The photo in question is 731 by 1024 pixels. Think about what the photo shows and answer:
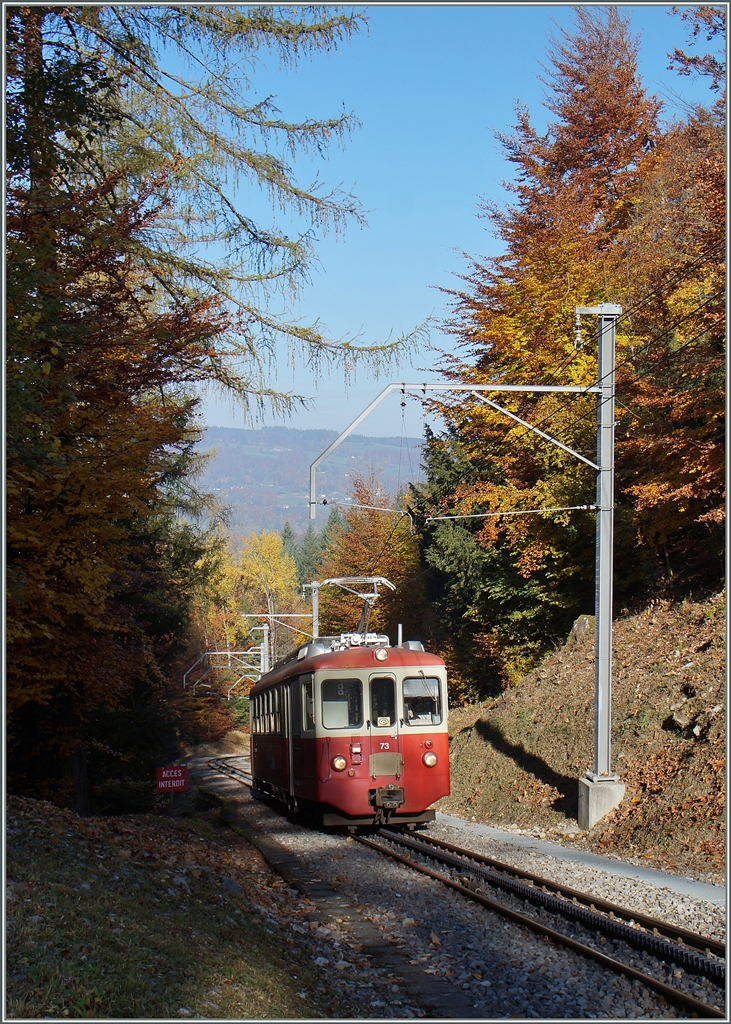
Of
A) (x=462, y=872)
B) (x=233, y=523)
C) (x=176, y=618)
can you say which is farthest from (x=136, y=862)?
(x=176, y=618)

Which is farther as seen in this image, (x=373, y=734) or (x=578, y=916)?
(x=373, y=734)

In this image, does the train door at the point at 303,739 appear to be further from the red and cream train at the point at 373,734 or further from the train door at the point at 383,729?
the train door at the point at 383,729

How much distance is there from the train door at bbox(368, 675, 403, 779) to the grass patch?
3.81m

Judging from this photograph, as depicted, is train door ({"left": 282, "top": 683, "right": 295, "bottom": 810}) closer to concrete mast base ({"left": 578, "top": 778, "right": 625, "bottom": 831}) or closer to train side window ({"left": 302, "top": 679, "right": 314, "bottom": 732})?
train side window ({"left": 302, "top": 679, "right": 314, "bottom": 732})

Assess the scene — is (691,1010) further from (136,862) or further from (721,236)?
(721,236)

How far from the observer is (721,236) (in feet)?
45.9

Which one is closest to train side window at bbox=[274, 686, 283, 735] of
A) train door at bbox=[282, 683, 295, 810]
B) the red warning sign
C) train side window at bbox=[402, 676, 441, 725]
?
train door at bbox=[282, 683, 295, 810]

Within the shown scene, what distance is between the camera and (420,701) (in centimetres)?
1484

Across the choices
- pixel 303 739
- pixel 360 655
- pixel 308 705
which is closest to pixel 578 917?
pixel 360 655

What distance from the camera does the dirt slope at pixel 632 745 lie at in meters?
11.5

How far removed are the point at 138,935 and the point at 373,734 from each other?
26.7 feet

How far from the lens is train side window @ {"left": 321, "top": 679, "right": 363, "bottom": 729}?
1446cm

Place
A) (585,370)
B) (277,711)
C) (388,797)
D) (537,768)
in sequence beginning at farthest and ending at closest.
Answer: (585,370) → (277,711) → (537,768) → (388,797)

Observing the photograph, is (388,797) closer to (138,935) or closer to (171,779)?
(171,779)
